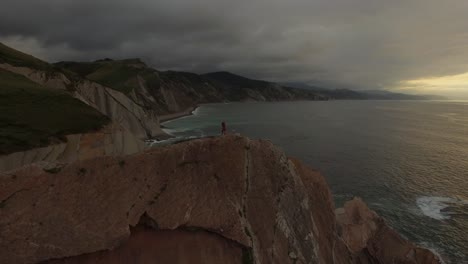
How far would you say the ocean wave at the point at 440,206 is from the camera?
4478cm

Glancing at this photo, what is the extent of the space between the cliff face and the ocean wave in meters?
33.5

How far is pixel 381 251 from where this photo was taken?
31219 mm

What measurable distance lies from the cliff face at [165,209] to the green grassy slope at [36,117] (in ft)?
74.9

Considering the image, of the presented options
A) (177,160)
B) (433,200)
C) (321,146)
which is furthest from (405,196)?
(177,160)

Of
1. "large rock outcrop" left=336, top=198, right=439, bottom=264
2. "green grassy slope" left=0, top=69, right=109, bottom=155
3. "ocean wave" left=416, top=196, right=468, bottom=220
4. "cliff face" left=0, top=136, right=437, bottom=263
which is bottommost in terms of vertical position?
"ocean wave" left=416, top=196, right=468, bottom=220

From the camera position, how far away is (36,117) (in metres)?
43.1

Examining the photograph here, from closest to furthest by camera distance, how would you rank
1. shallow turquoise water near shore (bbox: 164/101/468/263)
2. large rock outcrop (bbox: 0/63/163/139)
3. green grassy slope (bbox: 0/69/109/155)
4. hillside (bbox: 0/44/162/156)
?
green grassy slope (bbox: 0/69/109/155)
hillside (bbox: 0/44/162/156)
shallow turquoise water near shore (bbox: 164/101/468/263)
large rock outcrop (bbox: 0/63/163/139)

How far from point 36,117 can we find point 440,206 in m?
65.5

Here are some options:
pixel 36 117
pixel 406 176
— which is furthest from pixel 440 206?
pixel 36 117

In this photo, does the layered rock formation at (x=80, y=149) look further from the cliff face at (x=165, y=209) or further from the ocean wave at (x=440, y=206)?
the ocean wave at (x=440, y=206)

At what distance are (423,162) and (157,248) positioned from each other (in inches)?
2976

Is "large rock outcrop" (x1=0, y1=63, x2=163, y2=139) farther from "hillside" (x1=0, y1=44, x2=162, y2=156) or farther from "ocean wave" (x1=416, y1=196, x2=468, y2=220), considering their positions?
"ocean wave" (x1=416, y1=196, x2=468, y2=220)

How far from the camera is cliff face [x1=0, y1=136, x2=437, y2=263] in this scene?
52.8 ft

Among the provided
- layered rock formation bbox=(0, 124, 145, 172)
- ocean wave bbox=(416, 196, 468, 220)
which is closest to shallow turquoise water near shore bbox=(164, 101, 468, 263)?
ocean wave bbox=(416, 196, 468, 220)
